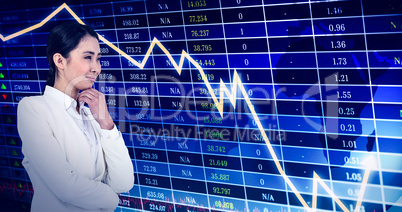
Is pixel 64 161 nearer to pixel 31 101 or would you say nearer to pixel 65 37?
pixel 31 101

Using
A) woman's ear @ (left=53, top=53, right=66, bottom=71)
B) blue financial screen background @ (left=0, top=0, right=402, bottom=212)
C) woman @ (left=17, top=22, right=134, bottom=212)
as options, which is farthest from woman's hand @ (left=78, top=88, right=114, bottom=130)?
blue financial screen background @ (left=0, top=0, right=402, bottom=212)

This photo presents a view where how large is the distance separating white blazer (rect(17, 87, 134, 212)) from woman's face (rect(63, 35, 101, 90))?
0.09 m

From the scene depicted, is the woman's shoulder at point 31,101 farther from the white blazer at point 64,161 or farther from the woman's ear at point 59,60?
the woman's ear at point 59,60

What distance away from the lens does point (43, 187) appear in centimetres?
188

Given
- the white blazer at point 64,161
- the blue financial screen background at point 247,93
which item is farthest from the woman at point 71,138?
the blue financial screen background at point 247,93

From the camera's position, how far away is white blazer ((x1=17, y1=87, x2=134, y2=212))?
69.8 inches

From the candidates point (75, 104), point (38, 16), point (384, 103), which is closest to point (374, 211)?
point (384, 103)

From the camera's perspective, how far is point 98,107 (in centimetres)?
193

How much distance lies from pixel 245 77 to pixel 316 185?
1.82ft

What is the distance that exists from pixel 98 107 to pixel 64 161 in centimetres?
26

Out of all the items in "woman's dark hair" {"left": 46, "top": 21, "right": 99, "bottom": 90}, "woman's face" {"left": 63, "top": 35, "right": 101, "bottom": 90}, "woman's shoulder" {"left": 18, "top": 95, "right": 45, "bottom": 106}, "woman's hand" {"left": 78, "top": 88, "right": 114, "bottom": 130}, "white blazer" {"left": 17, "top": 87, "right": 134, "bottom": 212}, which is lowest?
"white blazer" {"left": 17, "top": 87, "right": 134, "bottom": 212}

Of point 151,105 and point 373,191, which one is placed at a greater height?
point 151,105

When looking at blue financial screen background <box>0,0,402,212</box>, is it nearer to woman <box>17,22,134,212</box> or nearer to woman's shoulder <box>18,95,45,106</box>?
woman <box>17,22,134,212</box>

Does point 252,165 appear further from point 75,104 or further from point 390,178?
point 75,104
